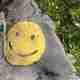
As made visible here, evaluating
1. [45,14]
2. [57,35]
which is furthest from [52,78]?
[45,14]

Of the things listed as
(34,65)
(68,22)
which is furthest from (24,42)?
(68,22)

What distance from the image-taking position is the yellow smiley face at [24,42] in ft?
4.57

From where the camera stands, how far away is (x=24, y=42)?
1398 mm

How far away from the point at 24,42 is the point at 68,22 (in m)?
0.25

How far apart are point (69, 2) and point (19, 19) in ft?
0.90

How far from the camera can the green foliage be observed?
138 centimetres

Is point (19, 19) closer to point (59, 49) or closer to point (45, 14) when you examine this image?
point (45, 14)

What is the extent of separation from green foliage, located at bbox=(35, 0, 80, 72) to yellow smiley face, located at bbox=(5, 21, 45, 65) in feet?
0.34

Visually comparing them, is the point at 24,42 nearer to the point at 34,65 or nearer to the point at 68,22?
the point at 34,65

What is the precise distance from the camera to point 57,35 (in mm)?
1387

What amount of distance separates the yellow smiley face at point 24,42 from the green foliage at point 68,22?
10 centimetres

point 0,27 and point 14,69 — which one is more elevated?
point 0,27

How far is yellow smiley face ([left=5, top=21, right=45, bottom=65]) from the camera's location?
1.39m

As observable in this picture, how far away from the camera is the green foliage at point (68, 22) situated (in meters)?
1.38
